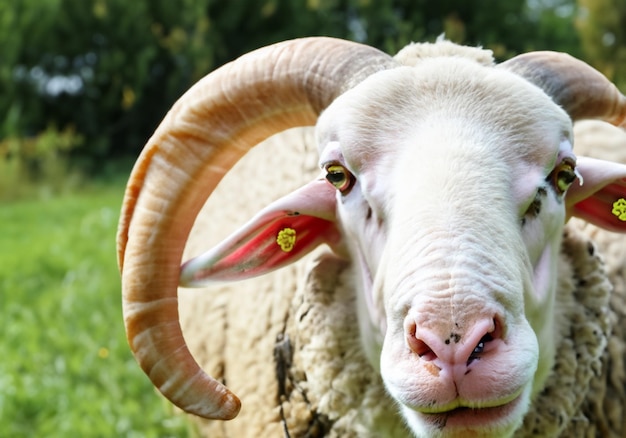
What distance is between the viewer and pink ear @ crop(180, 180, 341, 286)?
8.52ft

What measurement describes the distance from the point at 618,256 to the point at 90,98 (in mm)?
15546

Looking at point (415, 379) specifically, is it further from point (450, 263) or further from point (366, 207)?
point (366, 207)

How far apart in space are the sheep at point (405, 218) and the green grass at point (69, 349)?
4.90ft

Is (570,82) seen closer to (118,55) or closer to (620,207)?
(620,207)

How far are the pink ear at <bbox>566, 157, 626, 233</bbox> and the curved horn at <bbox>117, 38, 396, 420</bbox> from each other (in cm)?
71

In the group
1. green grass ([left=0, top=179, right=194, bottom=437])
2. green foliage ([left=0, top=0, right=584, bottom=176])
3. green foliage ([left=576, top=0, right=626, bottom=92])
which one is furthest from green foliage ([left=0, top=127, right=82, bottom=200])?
green foliage ([left=576, top=0, right=626, bottom=92])

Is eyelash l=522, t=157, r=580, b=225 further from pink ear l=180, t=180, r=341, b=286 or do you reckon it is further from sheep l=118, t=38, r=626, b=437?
pink ear l=180, t=180, r=341, b=286

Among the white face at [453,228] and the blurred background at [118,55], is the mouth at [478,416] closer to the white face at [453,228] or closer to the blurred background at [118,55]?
the white face at [453,228]

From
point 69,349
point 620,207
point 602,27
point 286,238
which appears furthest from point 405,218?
Result: point 602,27

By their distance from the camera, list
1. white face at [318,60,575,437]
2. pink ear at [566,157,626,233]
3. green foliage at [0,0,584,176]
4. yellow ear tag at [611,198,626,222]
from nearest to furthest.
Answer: white face at [318,60,575,437] < pink ear at [566,157,626,233] < yellow ear tag at [611,198,626,222] < green foliage at [0,0,584,176]

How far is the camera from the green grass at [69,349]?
4.12 metres

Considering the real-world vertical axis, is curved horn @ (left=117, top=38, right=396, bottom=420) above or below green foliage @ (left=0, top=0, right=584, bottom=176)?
above

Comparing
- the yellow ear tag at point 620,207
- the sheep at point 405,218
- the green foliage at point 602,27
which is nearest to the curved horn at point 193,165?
the sheep at point 405,218

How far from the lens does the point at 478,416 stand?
6.62 feet
